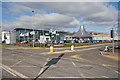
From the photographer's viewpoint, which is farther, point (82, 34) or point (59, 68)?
point (82, 34)

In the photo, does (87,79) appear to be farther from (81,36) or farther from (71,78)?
(81,36)

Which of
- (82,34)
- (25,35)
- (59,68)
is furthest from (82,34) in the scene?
(59,68)

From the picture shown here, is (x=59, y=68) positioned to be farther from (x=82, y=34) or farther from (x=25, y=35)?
(x=82, y=34)

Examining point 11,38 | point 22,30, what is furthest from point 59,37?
point 11,38

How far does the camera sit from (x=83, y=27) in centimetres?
7075

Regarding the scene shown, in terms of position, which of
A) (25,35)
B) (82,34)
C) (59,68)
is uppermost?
(82,34)

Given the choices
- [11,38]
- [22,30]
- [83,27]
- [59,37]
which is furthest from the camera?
[59,37]

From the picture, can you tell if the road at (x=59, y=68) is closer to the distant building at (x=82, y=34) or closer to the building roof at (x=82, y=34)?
the building roof at (x=82, y=34)

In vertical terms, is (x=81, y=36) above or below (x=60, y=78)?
above

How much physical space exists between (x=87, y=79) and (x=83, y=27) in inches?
2617

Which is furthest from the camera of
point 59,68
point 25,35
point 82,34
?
point 82,34

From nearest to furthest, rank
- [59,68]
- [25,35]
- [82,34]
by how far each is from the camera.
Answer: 1. [59,68]
2. [25,35]
3. [82,34]

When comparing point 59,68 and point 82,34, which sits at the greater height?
point 82,34

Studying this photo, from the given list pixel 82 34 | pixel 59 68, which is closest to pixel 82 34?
pixel 82 34
